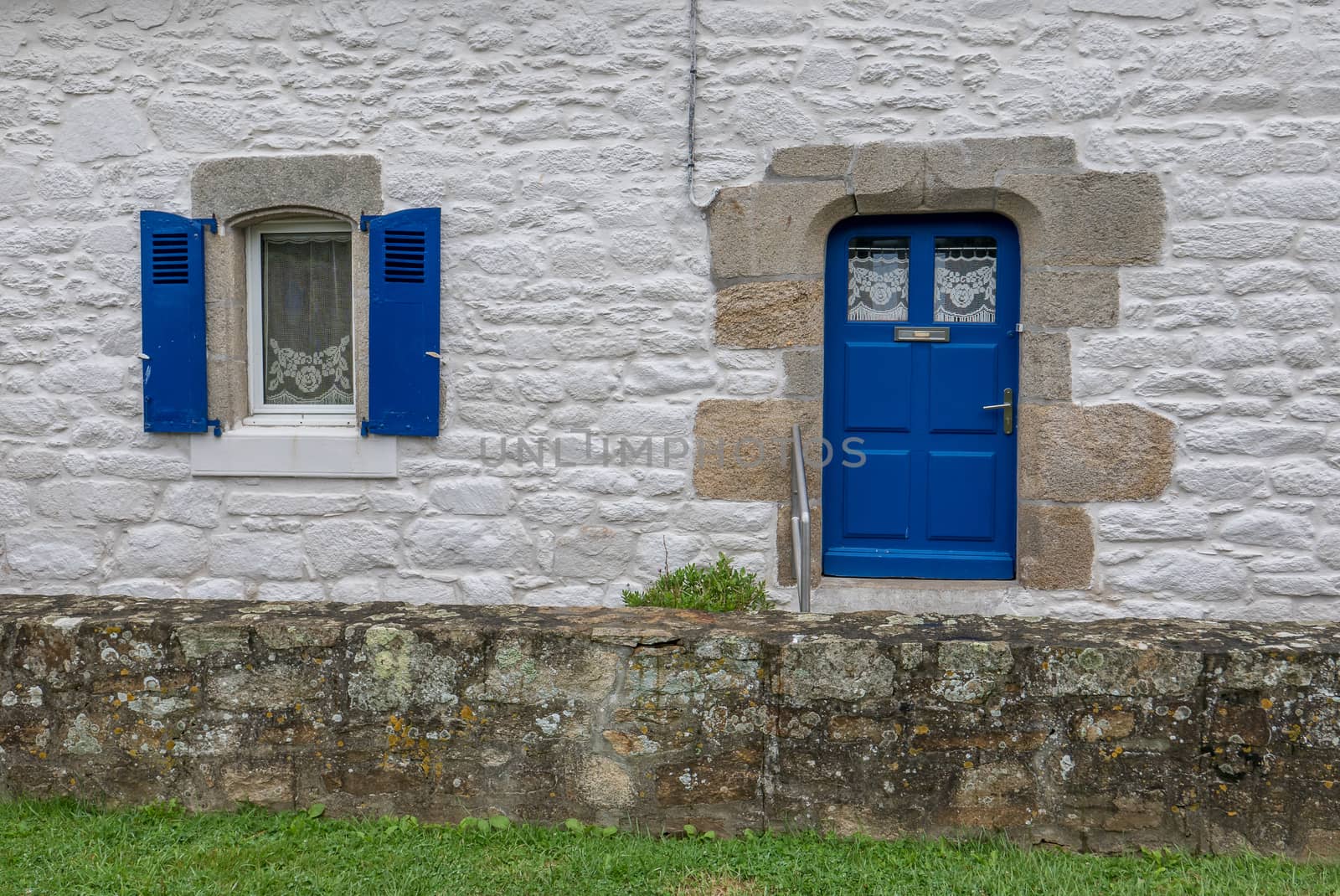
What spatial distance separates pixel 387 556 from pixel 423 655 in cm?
247

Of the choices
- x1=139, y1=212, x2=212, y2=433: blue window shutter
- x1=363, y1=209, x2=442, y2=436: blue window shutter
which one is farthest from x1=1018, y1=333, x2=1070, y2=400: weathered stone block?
x1=139, y1=212, x2=212, y2=433: blue window shutter

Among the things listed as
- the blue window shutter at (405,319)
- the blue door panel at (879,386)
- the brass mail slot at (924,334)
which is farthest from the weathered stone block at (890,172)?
the blue window shutter at (405,319)

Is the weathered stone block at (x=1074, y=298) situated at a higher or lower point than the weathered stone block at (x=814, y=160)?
lower

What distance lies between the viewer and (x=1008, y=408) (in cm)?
449

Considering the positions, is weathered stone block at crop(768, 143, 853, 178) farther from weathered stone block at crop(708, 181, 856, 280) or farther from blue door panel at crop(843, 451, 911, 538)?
blue door panel at crop(843, 451, 911, 538)

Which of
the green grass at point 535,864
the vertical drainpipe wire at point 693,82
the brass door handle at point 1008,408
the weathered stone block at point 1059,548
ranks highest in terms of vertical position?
the vertical drainpipe wire at point 693,82

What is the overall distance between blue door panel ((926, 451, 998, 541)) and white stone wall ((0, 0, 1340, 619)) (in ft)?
1.10

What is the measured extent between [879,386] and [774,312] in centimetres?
63

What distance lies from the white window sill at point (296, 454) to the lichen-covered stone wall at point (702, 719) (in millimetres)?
2178

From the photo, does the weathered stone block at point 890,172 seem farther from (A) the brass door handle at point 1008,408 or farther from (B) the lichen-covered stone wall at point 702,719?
(B) the lichen-covered stone wall at point 702,719

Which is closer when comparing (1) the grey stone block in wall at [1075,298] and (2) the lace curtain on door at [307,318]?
(1) the grey stone block in wall at [1075,298]

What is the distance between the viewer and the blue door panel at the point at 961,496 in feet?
15.0

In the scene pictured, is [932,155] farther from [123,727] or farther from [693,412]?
[123,727]

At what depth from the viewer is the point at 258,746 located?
2352 millimetres
